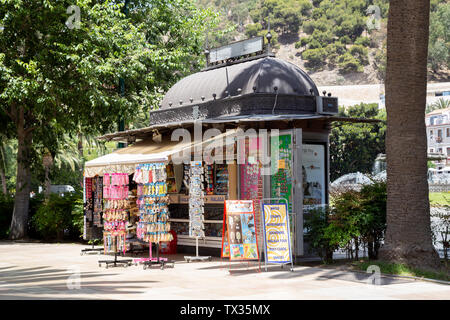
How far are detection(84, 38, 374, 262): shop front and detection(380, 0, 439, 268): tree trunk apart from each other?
6.64 feet

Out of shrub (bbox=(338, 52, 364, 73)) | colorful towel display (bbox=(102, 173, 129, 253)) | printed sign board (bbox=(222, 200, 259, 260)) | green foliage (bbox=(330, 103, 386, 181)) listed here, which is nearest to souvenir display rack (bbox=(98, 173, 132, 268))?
colorful towel display (bbox=(102, 173, 129, 253))

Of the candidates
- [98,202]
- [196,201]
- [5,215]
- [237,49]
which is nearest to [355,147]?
[5,215]

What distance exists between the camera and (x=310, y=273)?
11.1 meters

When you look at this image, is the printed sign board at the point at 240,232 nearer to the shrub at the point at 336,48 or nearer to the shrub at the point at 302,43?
the shrub at the point at 336,48

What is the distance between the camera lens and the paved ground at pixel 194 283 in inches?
346

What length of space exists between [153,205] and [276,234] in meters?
2.69

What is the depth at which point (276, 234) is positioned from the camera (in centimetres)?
1159

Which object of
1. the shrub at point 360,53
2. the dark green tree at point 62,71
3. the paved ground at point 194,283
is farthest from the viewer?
the shrub at point 360,53

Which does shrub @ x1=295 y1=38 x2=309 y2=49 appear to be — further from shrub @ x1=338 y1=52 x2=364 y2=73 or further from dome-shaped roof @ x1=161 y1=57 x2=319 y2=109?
dome-shaped roof @ x1=161 y1=57 x2=319 y2=109

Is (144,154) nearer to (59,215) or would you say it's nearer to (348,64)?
(59,215)

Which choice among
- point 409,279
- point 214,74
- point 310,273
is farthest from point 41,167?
point 409,279

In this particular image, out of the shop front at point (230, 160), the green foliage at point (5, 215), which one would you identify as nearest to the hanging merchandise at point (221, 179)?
the shop front at point (230, 160)

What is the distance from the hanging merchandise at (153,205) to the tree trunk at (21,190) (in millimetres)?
9711

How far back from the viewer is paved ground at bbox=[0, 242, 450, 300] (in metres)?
8.78
